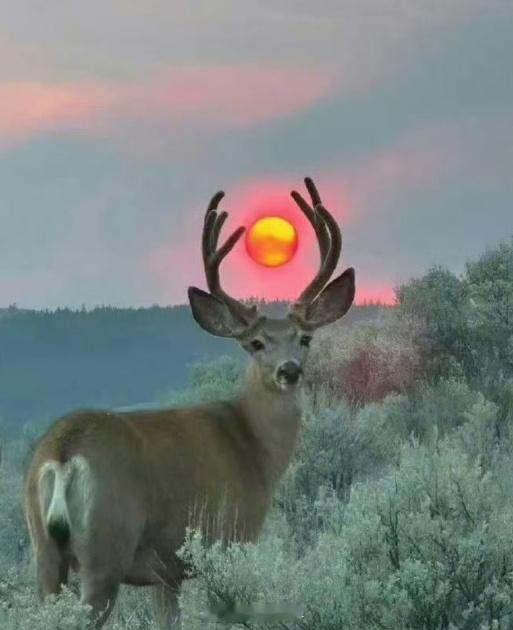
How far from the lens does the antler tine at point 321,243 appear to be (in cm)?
931

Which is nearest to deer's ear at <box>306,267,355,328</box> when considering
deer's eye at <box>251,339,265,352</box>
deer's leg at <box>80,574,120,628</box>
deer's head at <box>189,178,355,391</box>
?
deer's head at <box>189,178,355,391</box>

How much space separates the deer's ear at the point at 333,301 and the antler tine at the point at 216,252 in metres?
0.46

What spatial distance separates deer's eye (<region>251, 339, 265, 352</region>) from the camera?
892 cm

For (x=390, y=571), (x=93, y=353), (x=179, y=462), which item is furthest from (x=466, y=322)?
(x=93, y=353)

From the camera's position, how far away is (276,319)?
9016mm

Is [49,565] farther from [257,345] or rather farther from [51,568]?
[257,345]

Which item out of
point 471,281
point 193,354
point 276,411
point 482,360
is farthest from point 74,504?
point 193,354

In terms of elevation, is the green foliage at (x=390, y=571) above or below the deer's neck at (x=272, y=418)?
below

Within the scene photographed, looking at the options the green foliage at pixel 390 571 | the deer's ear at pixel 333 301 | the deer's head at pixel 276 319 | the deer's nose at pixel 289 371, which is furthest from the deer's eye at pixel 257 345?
the green foliage at pixel 390 571

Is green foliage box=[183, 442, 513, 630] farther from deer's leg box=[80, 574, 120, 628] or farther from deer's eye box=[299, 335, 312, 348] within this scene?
deer's eye box=[299, 335, 312, 348]

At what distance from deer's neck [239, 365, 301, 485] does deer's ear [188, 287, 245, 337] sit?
0.26m

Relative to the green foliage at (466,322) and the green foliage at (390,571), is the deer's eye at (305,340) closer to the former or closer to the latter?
the green foliage at (390,571)

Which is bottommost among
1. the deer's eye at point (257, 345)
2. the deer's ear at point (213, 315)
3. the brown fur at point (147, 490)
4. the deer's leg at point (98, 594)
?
the deer's leg at point (98, 594)

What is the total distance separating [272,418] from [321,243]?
1.26 meters
